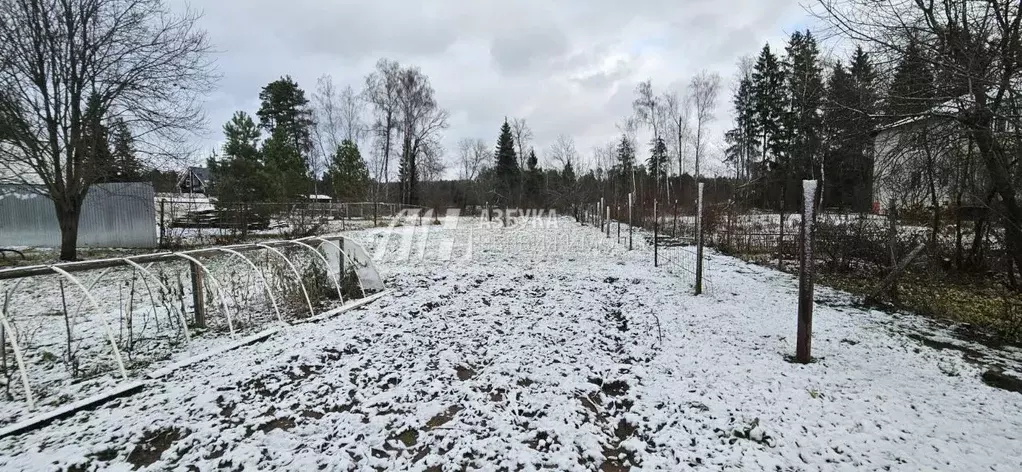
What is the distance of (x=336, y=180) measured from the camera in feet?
113

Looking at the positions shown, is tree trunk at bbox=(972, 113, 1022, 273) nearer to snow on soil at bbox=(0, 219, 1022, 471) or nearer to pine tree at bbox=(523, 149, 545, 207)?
snow on soil at bbox=(0, 219, 1022, 471)

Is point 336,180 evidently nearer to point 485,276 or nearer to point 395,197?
point 395,197

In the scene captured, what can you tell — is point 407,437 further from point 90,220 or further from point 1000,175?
point 90,220

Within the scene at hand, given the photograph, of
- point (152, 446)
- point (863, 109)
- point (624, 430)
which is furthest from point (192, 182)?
point (863, 109)

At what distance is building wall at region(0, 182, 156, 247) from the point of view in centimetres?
1398

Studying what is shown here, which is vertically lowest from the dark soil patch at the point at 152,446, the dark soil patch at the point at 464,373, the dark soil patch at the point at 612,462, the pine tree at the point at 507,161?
the dark soil patch at the point at 152,446

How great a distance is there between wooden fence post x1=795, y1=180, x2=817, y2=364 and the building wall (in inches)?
687

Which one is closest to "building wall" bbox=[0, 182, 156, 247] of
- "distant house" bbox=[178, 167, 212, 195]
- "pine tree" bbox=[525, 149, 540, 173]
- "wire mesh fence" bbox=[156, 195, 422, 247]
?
"wire mesh fence" bbox=[156, 195, 422, 247]

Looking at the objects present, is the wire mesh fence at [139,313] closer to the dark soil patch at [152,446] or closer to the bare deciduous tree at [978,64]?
the dark soil patch at [152,446]

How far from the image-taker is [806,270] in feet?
12.4

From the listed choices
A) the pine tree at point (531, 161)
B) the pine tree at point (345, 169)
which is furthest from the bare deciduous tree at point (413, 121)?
the pine tree at point (531, 161)

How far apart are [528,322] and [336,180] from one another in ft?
108

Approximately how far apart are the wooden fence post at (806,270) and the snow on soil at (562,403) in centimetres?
21

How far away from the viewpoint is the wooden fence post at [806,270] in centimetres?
363
